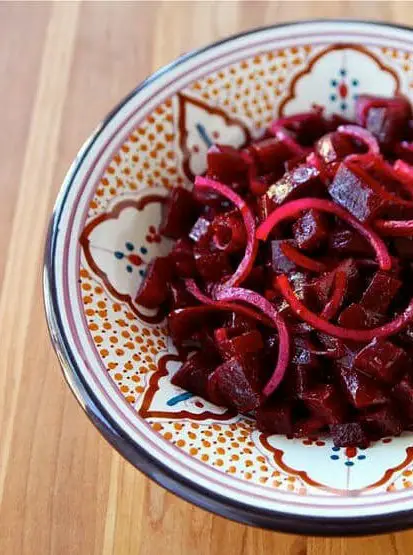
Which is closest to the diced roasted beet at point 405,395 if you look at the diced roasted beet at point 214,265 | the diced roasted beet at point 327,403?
the diced roasted beet at point 327,403

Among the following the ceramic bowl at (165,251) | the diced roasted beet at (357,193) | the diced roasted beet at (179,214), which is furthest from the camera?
the diced roasted beet at (179,214)

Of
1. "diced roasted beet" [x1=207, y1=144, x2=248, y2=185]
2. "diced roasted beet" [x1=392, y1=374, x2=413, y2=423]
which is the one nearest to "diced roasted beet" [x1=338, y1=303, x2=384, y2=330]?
"diced roasted beet" [x1=392, y1=374, x2=413, y2=423]

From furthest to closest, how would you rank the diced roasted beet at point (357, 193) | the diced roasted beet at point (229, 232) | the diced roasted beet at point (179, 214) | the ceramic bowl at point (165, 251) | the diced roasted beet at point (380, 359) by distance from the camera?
the diced roasted beet at point (179, 214) → the diced roasted beet at point (229, 232) → the diced roasted beet at point (357, 193) → the diced roasted beet at point (380, 359) → the ceramic bowl at point (165, 251)

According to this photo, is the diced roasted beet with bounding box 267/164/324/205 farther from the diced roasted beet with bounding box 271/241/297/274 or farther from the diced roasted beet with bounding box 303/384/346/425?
the diced roasted beet with bounding box 303/384/346/425

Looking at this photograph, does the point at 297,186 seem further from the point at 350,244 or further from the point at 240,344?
the point at 240,344

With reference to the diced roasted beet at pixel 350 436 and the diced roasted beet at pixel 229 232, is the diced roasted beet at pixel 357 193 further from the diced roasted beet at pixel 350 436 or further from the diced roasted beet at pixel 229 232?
the diced roasted beet at pixel 350 436

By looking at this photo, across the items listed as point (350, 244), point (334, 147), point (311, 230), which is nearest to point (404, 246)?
point (350, 244)
